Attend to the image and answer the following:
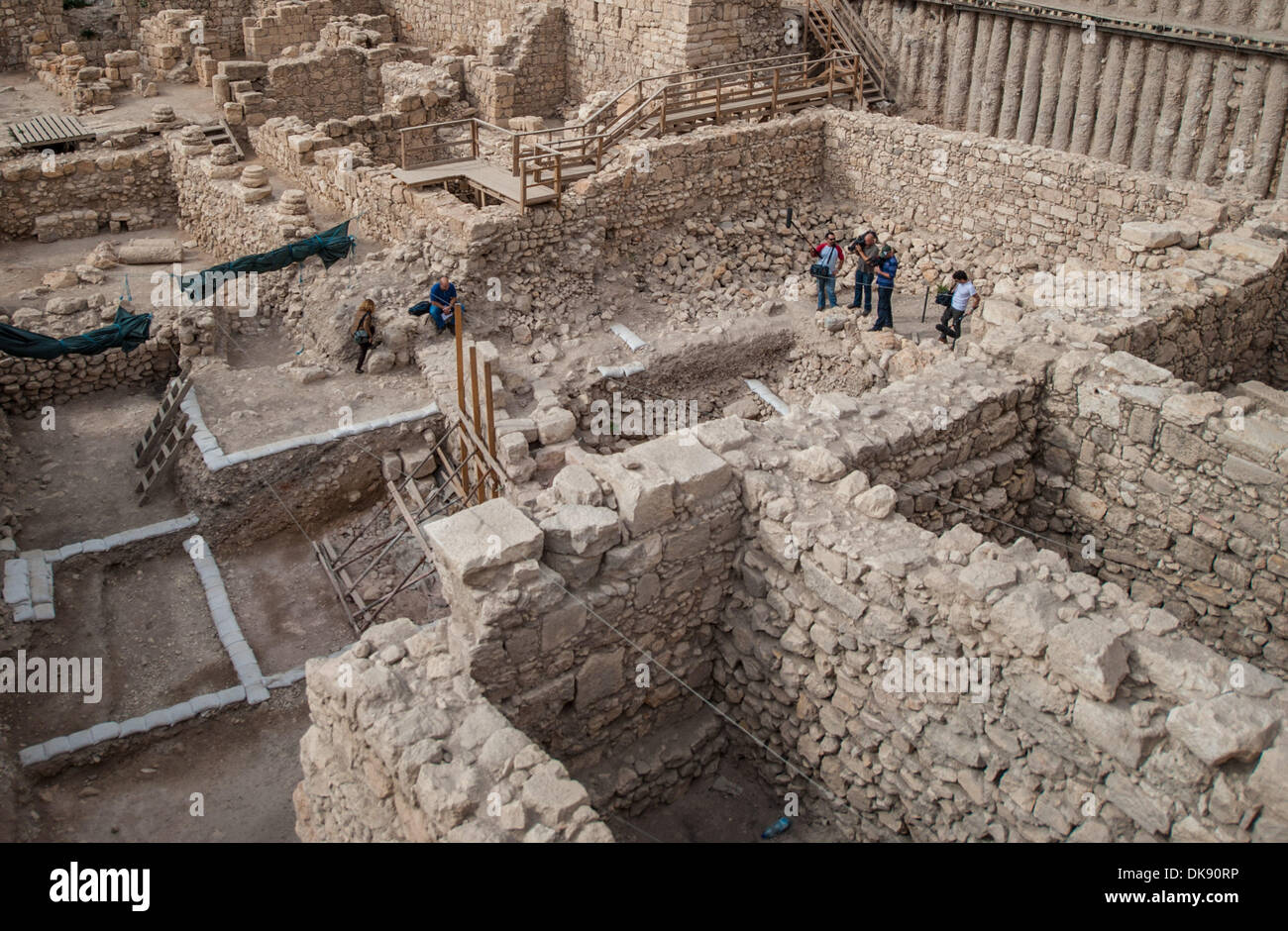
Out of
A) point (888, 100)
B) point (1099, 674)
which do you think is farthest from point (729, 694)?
point (888, 100)

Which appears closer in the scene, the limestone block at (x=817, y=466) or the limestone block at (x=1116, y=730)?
the limestone block at (x=1116, y=730)

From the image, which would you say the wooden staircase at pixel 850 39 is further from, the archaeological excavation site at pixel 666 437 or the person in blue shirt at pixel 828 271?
the person in blue shirt at pixel 828 271

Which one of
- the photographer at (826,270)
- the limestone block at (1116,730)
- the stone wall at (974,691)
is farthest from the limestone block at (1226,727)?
the photographer at (826,270)

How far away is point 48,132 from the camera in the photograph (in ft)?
64.0

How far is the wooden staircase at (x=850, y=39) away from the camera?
18.1 meters

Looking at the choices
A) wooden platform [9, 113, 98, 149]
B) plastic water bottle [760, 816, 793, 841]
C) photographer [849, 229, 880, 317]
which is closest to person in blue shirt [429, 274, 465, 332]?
photographer [849, 229, 880, 317]

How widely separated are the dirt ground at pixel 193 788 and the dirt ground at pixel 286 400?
137 inches

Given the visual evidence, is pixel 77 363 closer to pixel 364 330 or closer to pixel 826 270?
pixel 364 330

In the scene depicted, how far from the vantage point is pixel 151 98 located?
892 inches

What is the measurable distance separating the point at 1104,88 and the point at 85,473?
535 inches

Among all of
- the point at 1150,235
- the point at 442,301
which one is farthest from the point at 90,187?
the point at 1150,235

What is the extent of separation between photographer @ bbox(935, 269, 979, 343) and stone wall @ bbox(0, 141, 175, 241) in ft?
44.5

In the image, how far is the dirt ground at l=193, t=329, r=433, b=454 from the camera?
12.0m

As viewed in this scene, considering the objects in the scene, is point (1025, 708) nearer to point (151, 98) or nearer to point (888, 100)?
point (888, 100)
